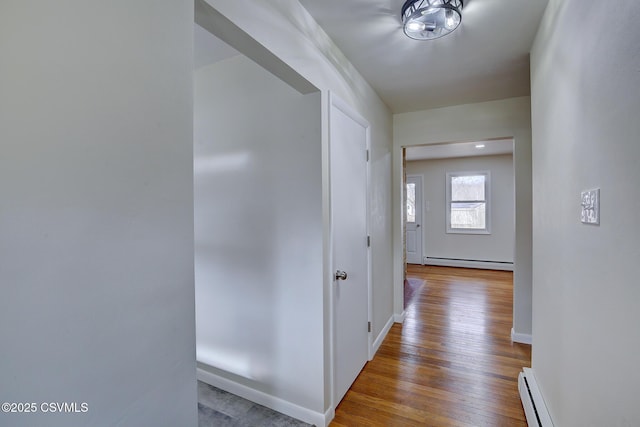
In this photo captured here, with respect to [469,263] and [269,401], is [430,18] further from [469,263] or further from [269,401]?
[469,263]

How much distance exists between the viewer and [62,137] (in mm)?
615

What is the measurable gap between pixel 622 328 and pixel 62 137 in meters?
1.48

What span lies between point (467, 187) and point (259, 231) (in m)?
5.75

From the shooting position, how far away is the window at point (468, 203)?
6.18 metres

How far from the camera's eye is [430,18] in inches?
62.2

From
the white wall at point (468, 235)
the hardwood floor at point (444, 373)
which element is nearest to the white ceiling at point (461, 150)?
the white wall at point (468, 235)

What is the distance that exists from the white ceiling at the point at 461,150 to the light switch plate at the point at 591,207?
397cm

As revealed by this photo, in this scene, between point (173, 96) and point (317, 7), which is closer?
point (173, 96)

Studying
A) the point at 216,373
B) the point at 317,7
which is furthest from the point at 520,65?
the point at 216,373

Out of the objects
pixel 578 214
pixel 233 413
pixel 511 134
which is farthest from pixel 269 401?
pixel 511 134

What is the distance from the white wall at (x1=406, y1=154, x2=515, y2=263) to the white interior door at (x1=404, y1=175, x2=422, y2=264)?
101 millimetres

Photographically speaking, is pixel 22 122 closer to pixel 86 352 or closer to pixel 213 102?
pixel 86 352

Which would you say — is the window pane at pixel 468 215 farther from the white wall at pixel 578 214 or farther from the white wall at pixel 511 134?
the white wall at pixel 578 214

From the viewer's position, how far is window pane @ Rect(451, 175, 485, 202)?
6227 mm
